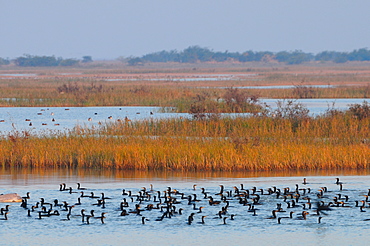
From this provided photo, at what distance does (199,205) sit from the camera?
43.7 feet

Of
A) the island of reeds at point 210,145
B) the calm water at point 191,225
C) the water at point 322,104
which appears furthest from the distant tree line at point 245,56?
the calm water at point 191,225

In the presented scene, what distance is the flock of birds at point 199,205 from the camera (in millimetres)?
12383

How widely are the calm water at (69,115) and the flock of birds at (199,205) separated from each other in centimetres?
1280

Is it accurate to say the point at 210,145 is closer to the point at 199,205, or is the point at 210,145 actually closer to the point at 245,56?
the point at 199,205

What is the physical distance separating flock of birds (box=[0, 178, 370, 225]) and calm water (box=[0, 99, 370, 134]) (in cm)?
1280

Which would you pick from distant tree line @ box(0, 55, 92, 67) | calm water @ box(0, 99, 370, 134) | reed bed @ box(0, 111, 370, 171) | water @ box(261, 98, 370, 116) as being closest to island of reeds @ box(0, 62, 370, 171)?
reed bed @ box(0, 111, 370, 171)

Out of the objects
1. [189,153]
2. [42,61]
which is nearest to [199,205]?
[189,153]

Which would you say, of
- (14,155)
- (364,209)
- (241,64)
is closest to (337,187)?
(364,209)

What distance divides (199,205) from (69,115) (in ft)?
71.4

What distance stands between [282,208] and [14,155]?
9224 mm

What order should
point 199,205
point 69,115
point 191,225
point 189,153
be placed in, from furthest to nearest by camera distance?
point 69,115 < point 189,153 < point 199,205 < point 191,225

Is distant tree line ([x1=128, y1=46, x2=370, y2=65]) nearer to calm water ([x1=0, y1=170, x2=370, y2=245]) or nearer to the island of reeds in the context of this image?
the island of reeds

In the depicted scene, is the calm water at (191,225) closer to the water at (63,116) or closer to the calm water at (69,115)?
the water at (63,116)

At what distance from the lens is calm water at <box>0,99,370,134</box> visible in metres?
28.1
